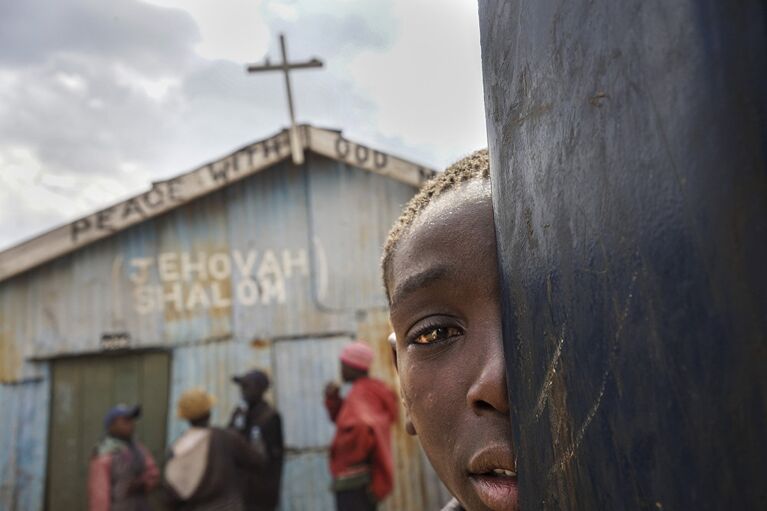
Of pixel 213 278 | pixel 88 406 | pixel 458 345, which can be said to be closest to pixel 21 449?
pixel 88 406

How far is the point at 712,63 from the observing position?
389mm

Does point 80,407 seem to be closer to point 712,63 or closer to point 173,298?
point 173,298

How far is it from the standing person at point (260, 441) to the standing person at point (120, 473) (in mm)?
755

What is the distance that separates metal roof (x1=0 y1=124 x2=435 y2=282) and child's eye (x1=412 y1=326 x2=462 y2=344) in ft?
23.1

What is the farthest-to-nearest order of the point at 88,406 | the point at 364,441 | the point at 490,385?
the point at 88,406 < the point at 364,441 < the point at 490,385

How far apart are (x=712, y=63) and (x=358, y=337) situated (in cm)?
761

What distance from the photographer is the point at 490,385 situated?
694mm

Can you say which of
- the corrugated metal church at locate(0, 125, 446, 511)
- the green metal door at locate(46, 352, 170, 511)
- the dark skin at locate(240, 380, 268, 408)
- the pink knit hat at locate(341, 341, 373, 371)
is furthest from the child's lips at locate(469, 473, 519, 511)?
the green metal door at locate(46, 352, 170, 511)

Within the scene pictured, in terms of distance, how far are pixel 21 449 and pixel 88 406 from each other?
77cm

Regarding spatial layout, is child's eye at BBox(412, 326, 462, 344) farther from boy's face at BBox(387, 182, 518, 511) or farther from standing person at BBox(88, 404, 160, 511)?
standing person at BBox(88, 404, 160, 511)

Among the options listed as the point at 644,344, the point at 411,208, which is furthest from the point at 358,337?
the point at 644,344

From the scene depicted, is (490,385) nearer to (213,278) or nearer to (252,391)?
(252,391)

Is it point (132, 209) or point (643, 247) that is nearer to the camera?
point (643, 247)

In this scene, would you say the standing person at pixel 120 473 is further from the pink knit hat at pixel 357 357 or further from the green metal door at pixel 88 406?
the green metal door at pixel 88 406
